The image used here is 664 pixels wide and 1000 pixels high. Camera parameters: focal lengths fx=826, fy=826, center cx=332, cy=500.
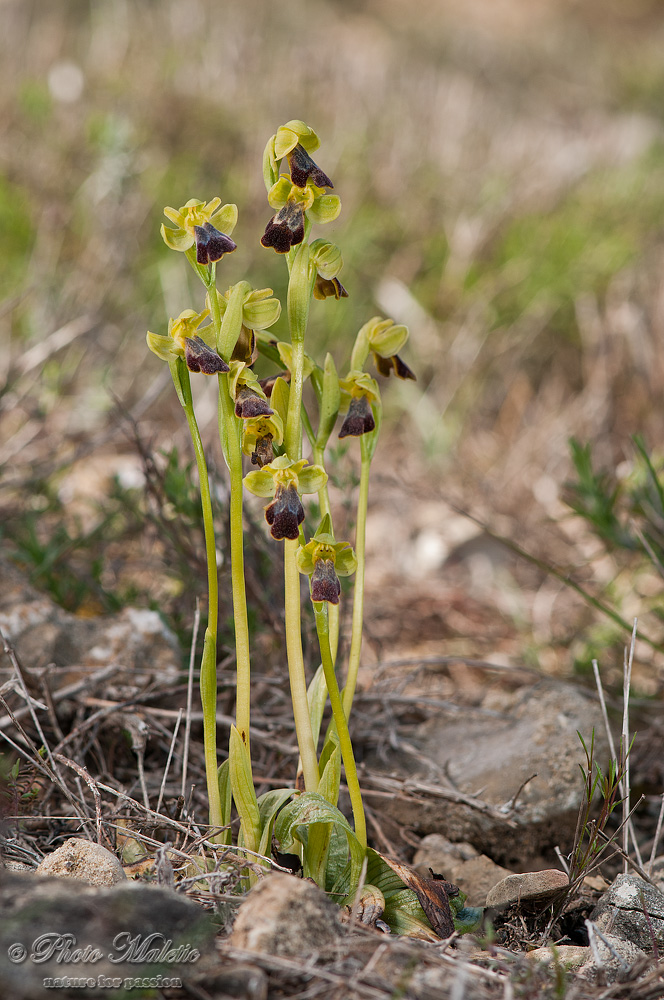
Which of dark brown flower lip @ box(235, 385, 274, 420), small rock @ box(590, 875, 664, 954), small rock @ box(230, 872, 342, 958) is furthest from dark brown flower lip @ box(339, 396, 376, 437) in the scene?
small rock @ box(590, 875, 664, 954)

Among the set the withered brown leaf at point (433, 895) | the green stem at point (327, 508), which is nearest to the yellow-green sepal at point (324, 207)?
the green stem at point (327, 508)

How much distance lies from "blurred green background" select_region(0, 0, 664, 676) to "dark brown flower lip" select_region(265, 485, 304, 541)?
1532mm

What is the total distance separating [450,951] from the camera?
1532 mm

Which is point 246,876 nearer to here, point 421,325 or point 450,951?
point 450,951

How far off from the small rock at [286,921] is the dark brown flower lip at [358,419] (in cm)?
89

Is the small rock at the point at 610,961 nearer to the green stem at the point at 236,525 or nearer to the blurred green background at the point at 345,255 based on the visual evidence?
the green stem at the point at 236,525

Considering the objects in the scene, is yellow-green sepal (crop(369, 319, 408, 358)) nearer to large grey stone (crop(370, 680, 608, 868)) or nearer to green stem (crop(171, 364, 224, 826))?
green stem (crop(171, 364, 224, 826))

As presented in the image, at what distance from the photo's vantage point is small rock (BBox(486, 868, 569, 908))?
5.86 feet

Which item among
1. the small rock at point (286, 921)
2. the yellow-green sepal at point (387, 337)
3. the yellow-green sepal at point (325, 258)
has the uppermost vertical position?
the yellow-green sepal at point (325, 258)

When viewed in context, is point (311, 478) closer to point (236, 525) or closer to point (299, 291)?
point (236, 525)

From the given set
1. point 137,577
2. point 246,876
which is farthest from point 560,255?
point 246,876

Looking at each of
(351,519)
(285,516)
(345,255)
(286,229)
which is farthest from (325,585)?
(345,255)

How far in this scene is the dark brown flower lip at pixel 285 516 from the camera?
1612mm

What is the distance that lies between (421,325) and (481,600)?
232 cm
